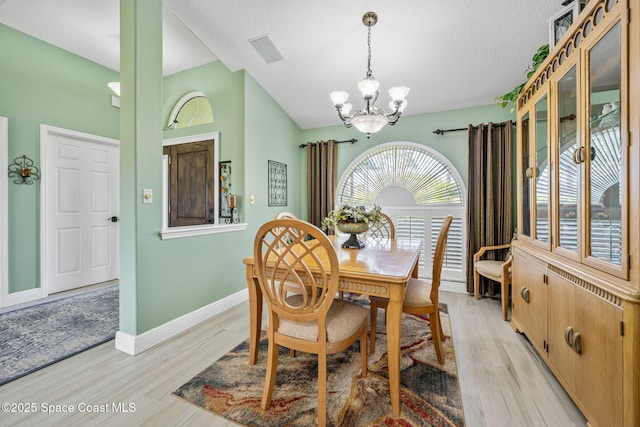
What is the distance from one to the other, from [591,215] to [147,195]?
2.92 m

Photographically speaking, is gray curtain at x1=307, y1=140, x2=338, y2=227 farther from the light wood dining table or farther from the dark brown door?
the light wood dining table

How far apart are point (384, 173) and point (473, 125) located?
4.26 feet

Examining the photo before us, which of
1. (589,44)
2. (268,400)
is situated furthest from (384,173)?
(268,400)

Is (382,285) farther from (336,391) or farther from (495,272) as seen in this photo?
(495,272)

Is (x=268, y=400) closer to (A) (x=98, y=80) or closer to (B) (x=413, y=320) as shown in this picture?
(B) (x=413, y=320)

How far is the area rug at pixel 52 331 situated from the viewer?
6.39 ft

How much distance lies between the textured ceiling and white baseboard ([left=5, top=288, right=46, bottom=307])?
2.97 meters

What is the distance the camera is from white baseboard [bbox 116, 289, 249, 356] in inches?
82.7

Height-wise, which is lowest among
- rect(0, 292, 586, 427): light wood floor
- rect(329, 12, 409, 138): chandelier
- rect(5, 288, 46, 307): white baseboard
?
rect(0, 292, 586, 427): light wood floor

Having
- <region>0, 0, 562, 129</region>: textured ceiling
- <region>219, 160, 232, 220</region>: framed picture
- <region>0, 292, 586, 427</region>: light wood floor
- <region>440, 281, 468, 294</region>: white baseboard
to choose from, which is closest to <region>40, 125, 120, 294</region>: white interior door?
<region>0, 0, 562, 129</region>: textured ceiling

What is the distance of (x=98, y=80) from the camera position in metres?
3.77

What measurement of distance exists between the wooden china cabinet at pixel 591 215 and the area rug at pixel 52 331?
3.27 meters

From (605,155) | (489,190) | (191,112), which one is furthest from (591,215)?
(191,112)

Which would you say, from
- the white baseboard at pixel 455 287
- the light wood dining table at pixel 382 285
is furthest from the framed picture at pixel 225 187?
the white baseboard at pixel 455 287
